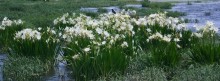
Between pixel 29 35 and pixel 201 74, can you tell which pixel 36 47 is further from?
pixel 201 74

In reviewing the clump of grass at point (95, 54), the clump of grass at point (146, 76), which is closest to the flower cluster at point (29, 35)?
the clump of grass at point (95, 54)

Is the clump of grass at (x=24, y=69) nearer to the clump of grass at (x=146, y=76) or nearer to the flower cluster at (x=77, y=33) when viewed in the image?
→ the flower cluster at (x=77, y=33)

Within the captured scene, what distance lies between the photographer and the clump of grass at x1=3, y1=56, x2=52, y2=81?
34.9 ft

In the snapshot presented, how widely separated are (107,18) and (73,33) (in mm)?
3574

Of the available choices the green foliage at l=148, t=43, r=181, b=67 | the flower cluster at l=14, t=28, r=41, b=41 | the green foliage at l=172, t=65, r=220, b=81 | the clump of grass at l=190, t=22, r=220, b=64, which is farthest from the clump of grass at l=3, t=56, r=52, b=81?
the clump of grass at l=190, t=22, r=220, b=64

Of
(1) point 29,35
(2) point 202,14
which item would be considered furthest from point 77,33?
(2) point 202,14

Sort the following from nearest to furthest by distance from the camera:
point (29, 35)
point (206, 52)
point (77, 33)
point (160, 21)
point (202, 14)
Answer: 1. point (206, 52)
2. point (77, 33)
3. point (29, 35)
4. point (160, 21)
5. point (202, 14)

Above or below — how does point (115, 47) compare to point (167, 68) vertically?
above

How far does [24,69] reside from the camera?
10.7 metres

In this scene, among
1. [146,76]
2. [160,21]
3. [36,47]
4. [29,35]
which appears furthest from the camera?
[160,21]

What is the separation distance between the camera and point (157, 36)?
445 inches

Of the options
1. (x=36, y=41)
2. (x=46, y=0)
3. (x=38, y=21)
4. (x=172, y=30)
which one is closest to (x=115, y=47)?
(x=36, y=41)

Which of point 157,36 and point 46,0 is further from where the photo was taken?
point 46,0

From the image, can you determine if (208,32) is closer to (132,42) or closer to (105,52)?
(132,42)
